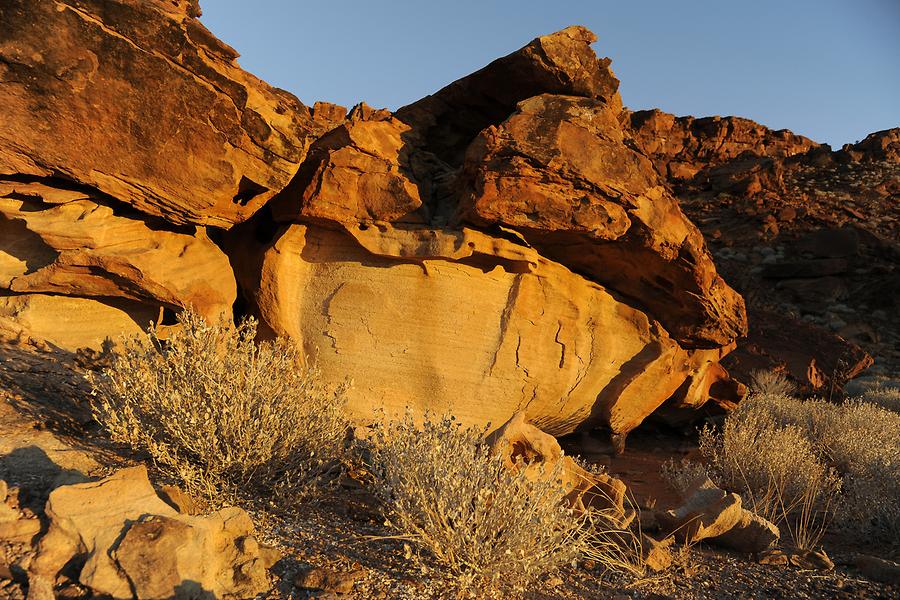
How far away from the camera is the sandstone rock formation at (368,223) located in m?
5.10

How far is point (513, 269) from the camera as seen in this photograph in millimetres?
6957

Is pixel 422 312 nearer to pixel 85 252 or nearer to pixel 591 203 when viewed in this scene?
pixel 591 203

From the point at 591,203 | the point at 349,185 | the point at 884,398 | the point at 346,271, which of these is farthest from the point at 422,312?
the point at 884,398

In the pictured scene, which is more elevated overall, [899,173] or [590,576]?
[899,173]

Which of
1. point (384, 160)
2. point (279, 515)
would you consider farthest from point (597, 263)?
point (279, 515)

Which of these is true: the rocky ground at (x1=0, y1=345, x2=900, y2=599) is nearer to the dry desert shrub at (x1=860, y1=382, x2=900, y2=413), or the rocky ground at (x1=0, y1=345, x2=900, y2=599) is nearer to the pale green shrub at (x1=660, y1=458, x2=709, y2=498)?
the pale green shrub at (x1=660, y1=458, x2=709, y2=498)

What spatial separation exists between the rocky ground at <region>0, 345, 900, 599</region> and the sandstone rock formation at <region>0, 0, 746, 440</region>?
52.3 inches

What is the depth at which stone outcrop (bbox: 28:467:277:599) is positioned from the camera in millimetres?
2568

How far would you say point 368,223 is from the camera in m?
6.50

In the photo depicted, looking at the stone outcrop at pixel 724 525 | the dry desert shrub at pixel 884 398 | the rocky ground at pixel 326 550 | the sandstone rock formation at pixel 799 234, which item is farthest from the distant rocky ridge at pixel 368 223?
the dry desert shrub at pixel 884 398

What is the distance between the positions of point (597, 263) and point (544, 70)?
7.97 ft

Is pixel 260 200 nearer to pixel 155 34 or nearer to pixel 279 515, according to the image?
pixel 155 34

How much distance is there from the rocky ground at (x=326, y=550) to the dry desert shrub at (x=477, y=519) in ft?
0.58

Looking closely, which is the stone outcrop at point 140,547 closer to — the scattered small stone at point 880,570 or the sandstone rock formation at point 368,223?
the sandstone rock formation at point 368,223
